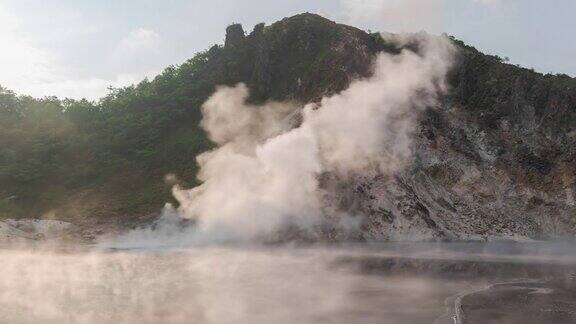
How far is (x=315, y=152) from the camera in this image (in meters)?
49.2

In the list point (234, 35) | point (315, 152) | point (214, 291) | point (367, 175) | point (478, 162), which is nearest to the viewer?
point (214, 291)

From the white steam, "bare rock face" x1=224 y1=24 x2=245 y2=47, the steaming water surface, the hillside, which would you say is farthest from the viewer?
"bare rock face" x1=224 y1=24 x2=245 y2=47

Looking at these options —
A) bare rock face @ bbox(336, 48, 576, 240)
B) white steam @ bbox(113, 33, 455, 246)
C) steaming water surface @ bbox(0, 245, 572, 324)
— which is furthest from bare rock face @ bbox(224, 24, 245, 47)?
steaming water surface @ bbox(0, 245, 572, 324)

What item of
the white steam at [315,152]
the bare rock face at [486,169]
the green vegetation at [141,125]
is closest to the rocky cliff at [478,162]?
the bare rock face at [486,169]

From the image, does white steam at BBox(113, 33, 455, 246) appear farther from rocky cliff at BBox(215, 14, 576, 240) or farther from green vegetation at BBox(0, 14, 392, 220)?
green vegetation at BBox(0, 14, 392, 220)

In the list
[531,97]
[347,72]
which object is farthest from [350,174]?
[531,97]

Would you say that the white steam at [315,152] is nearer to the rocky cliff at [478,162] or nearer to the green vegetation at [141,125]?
the rocky cliff at [478,162]

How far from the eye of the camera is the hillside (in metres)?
51.0

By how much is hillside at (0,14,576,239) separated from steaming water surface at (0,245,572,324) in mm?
23154

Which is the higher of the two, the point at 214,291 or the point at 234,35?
the point at 234,35

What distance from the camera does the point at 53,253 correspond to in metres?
34.2

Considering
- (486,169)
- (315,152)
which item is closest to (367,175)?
(315,152)

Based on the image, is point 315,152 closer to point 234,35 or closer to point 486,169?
point 486,169

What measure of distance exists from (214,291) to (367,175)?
33.2 m
